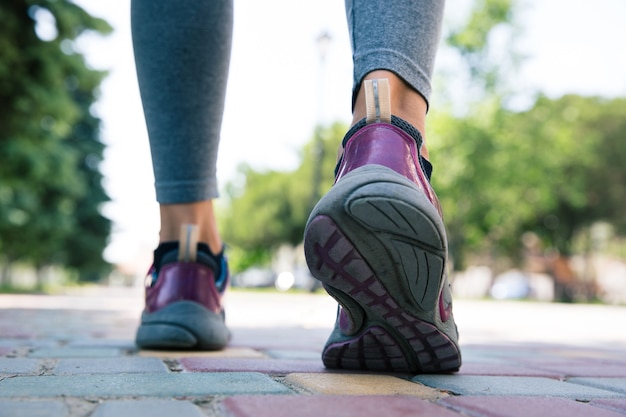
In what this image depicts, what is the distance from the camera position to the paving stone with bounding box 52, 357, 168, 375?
4.35 feet

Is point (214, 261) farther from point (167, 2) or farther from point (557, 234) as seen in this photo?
point (557, 234)

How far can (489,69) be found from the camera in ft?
71.3

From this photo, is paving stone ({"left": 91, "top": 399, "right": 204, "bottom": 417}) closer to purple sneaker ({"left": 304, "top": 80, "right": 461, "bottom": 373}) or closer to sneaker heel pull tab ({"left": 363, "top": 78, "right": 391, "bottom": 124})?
purple sneaker ({"left": 304, "top": 80, "right": 461, "bottom": 373})

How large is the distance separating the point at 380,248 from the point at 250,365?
0.52m

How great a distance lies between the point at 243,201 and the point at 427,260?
108 ft

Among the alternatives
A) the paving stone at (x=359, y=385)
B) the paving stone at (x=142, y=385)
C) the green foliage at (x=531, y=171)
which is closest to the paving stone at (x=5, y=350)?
the paving stone at (x=142, y=385)

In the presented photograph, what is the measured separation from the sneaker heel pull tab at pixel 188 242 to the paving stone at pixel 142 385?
612 millimetres

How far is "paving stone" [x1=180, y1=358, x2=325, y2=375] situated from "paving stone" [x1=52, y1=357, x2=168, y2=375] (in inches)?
2.6

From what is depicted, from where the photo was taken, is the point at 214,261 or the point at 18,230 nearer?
the point at 214,261

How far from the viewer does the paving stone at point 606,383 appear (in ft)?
4.60

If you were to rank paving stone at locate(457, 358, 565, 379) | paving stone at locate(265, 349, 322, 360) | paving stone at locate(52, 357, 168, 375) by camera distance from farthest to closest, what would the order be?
paving stone at locate(265, 349, 322, 360), paving stone at locate(457, 358, 565, 379), paving stone at locate(52, 357, 168, 375)

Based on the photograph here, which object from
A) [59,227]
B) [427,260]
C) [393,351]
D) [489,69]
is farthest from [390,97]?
[489,69]

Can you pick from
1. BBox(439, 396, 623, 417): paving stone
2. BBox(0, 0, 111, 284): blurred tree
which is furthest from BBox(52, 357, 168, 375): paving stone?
BBox(0, 0, 111, 284): blurred tree

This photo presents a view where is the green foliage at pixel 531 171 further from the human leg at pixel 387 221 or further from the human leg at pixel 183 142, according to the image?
the human leg at pixel 387 221
